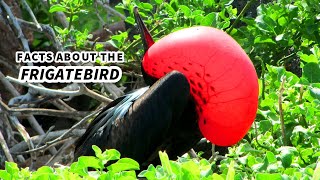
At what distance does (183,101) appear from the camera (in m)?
2.25

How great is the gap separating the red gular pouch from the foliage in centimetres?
5

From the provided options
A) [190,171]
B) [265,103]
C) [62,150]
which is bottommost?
[62,150]

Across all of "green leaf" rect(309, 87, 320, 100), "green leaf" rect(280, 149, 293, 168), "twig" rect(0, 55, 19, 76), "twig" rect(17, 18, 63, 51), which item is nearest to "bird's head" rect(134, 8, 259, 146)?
"green leaf" rect(309, 87, 320, 100)

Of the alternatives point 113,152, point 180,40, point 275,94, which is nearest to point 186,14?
point 180,40

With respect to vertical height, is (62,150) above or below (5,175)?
below

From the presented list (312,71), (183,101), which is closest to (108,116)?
(183,101)

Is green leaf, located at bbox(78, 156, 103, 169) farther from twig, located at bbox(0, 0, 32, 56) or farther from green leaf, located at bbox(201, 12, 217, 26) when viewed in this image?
twig, located at bbox(0, 0, 32, 56)

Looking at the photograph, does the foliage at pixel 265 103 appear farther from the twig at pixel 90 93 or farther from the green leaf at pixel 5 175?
the twig at pixel 90 93

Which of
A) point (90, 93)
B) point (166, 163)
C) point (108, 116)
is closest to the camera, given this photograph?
point (166, 163)

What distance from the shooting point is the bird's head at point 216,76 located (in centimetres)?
212

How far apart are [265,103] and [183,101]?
0.27 meters

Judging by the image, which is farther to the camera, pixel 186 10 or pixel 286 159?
pixel 186 10

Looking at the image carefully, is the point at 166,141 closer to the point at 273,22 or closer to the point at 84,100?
the point at 273,22

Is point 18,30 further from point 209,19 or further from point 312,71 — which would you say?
point 312,71
